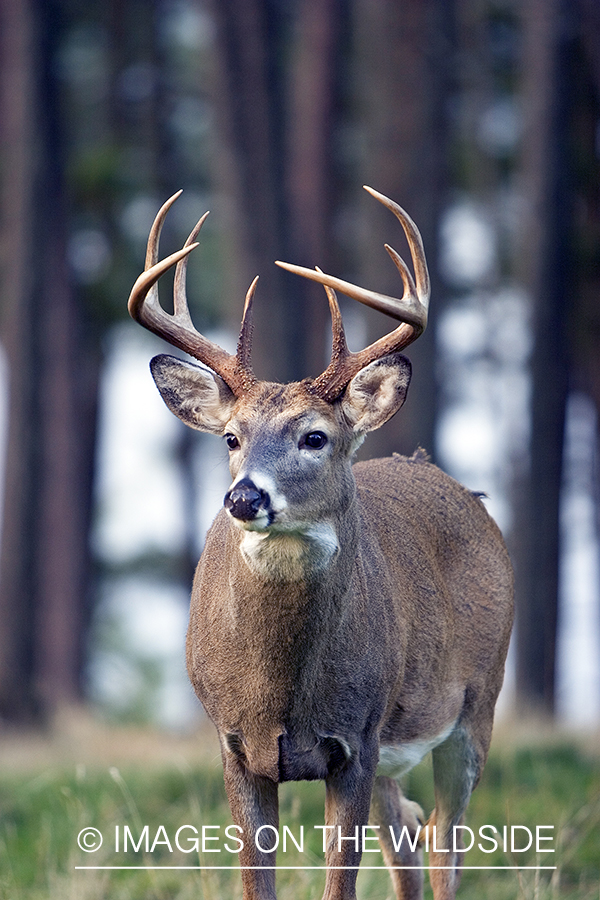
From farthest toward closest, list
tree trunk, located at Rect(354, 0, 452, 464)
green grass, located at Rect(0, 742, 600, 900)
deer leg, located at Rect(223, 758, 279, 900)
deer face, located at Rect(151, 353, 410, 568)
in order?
tree trunk, located at Rect(354, 0, 452, 464)
green grass, located at Rect(0, 742, 600, 900)
deer leg, located at Rect(223, 758, 279, 900)
deer face, located at Rect(151, 353, 410, 568)

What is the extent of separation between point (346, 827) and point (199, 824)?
7.06 ft

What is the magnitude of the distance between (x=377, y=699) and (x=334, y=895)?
639 mm

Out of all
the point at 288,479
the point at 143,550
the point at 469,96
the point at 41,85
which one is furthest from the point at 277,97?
the point at 143,550

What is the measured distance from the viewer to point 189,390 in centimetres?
466

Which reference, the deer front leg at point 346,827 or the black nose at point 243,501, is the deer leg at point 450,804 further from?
the black nose at point 243,501

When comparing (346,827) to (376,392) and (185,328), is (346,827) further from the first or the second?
(185,328)

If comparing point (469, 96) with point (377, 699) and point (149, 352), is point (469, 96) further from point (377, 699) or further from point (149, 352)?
point (377, 699)

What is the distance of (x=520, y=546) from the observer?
14078 mm

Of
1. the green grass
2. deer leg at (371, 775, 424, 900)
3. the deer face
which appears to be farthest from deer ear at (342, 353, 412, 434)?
the green grass

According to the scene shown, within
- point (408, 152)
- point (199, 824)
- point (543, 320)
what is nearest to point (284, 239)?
point (408, 152)

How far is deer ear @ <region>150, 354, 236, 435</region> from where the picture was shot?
4.62 metres

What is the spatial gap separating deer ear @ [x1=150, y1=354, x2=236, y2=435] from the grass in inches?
62.4

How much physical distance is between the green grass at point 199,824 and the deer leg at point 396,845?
1.13ft

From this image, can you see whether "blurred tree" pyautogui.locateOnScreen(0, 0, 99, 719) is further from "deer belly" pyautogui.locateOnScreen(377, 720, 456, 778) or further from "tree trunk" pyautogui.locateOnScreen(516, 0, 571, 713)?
→ "deer belly" pyautogui.locateOnScreen(377, 720, 456, 778)
